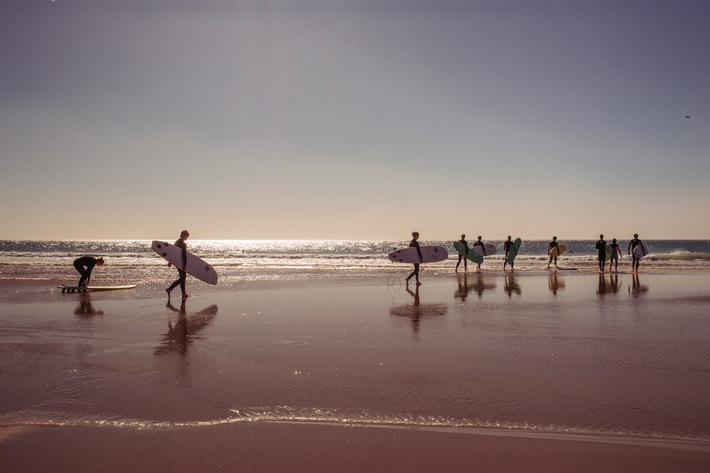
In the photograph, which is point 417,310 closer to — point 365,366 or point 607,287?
point 365,366

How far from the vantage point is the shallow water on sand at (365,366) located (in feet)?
16.6

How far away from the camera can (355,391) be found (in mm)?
5879

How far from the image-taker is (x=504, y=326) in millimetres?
10328

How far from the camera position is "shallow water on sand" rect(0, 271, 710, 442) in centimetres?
506

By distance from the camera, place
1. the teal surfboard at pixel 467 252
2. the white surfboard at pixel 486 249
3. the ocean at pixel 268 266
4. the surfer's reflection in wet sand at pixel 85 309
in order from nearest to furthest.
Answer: the surfer's reflection in wet sand at pixel 85 309, the ocean at pixel 268 266, the teal surfboard at pixel 467 252, the white surfboard at pixel 486 249

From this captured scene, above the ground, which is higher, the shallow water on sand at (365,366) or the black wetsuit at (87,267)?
the black wetsuit at (87,267)

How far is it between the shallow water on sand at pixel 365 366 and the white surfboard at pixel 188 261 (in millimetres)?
2649

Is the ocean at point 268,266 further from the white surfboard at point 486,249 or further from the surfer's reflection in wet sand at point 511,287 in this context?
the surfer's reflection in wet sand at point 511,287

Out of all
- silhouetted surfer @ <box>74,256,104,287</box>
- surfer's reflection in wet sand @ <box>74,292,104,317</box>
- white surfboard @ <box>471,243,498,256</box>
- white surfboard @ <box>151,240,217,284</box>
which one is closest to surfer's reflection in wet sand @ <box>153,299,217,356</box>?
surfer's reflection in wet sand @ <box>74,292,104,317</box>

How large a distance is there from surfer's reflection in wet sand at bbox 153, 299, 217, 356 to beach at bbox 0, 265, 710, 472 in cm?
8

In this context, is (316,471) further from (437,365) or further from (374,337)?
(374,337)

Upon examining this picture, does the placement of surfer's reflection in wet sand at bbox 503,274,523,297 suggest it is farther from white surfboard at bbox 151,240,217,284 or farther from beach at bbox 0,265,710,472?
white surfboard at bbox 151,240,217,284

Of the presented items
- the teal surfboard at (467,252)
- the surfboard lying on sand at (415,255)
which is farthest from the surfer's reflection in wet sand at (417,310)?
the teal surfboard at (467,252)

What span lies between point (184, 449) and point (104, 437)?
89cm
